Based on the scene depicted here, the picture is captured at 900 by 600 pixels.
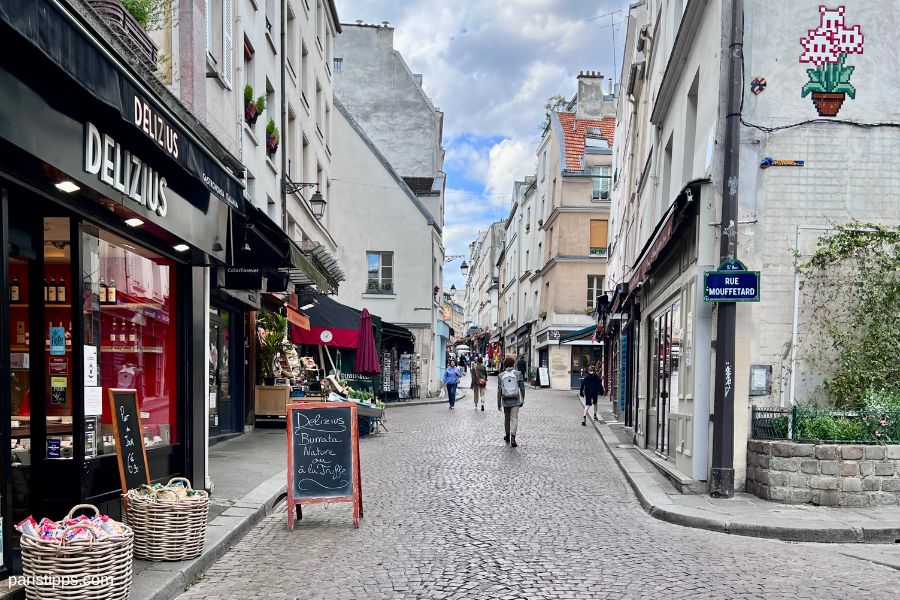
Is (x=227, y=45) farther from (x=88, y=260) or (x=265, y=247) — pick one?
(x=88, y=260)

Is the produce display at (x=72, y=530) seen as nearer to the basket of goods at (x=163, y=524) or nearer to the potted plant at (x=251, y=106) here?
the basket of goods at (x=163, y=524)

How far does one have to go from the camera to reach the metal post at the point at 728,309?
8.61 m

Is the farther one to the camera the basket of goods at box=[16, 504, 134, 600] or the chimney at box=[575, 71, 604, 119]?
the chimney at box=[575, 71, 604, 119]

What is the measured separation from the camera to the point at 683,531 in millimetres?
7332

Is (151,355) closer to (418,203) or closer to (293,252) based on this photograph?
(293,252)

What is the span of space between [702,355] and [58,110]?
23.8 feet

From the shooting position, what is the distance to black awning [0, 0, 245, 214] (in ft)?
12.8

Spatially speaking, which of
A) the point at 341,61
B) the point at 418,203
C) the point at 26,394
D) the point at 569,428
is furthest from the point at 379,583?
the point at 341,61

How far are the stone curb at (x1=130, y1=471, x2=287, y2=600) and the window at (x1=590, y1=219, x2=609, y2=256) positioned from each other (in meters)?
32.4

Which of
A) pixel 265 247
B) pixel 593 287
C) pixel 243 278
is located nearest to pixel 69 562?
pixel 265 247

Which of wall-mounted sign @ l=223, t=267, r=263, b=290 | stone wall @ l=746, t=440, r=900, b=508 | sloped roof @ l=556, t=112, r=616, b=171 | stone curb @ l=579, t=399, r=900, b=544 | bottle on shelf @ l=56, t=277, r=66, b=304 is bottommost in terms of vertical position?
stone curb @ l=579, t=399, r=900, b=544

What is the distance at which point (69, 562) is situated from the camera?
429cm

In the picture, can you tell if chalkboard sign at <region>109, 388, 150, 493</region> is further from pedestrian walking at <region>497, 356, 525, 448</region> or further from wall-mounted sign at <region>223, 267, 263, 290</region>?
pedestrian walking at <region>497, 356, 525, 448</region>

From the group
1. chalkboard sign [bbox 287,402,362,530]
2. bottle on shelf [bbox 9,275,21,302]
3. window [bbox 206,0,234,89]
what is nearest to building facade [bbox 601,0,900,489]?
chalkboard sign [bbox 287,402,362,530]
